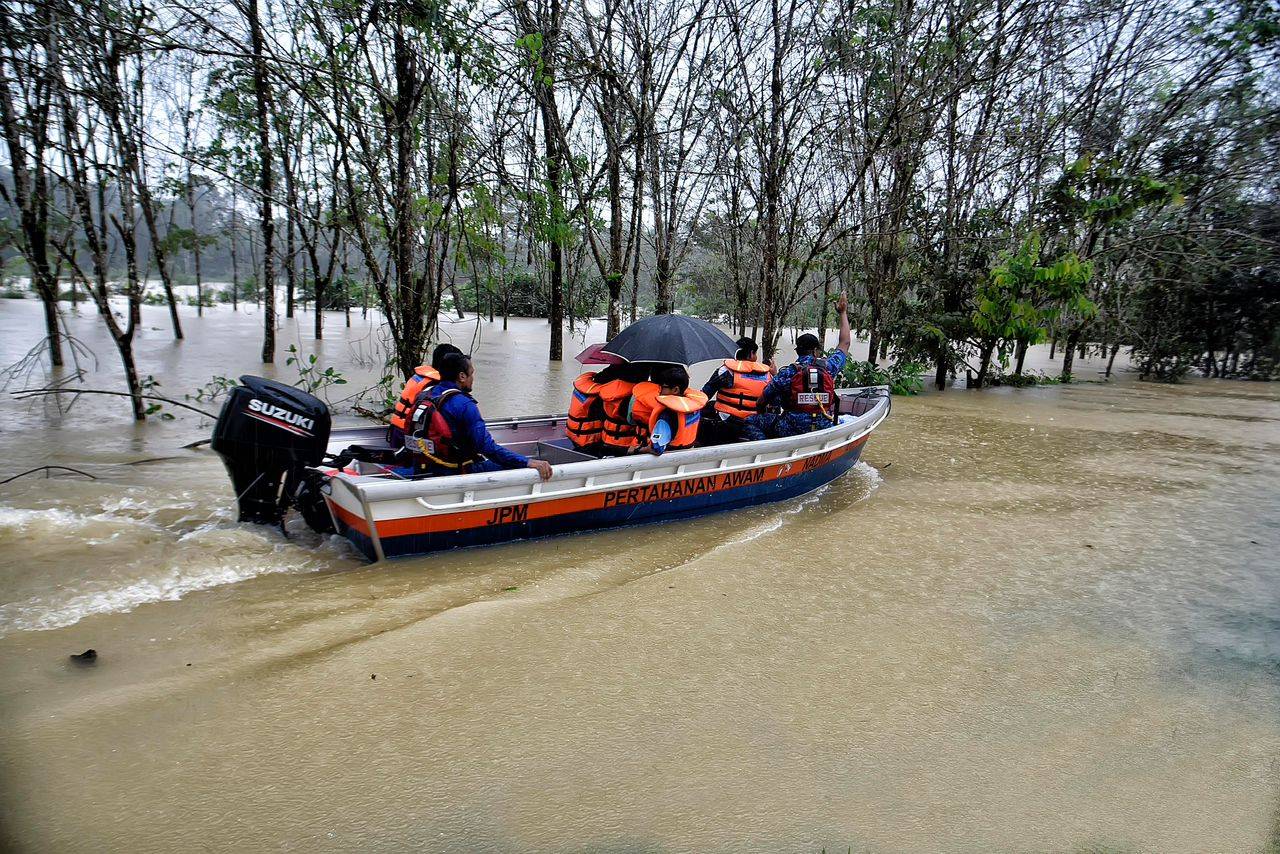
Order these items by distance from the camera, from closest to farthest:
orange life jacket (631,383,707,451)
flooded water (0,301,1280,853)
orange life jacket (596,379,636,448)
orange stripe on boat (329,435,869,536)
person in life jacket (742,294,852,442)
Answer: flooded water (0,301,1280,853) → orange stripe on boat (329,435,869,536) → orange life jacket (631,383,707,451) → orange life jacket (596,379,636,448) → person in life jacket (742,294,852,442)

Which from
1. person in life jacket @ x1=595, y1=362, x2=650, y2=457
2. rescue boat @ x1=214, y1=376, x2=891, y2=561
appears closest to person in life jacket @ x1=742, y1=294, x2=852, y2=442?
rescue boat @ x1=214, y1=376, x2=891, y2=561

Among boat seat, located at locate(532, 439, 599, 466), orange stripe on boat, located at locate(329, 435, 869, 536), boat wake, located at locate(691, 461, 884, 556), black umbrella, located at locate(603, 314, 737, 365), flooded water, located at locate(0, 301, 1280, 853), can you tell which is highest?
black umbrella, located at locate(603, 314, 737, 365)

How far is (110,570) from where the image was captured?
14.2ft

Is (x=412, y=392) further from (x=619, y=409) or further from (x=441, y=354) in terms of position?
(x=619, y=409)

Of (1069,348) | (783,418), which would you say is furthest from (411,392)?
(1069,348)

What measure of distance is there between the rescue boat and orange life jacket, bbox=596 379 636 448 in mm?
312

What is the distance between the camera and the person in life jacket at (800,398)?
7020mm

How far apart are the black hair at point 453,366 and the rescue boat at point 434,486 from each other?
27.2 inches

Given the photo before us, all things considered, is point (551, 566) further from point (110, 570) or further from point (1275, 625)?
point (1275, 625)

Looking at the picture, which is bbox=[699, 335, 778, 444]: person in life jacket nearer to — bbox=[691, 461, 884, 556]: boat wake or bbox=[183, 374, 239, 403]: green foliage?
bbox=[691, 461, 884, 556]: boat wake

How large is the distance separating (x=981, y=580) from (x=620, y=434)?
2803 mm

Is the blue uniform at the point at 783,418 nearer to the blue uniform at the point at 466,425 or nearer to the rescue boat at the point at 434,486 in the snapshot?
the rescue boat at the point at 434,486

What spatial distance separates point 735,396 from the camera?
687 cm

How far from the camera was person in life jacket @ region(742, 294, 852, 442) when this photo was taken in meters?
7.02
